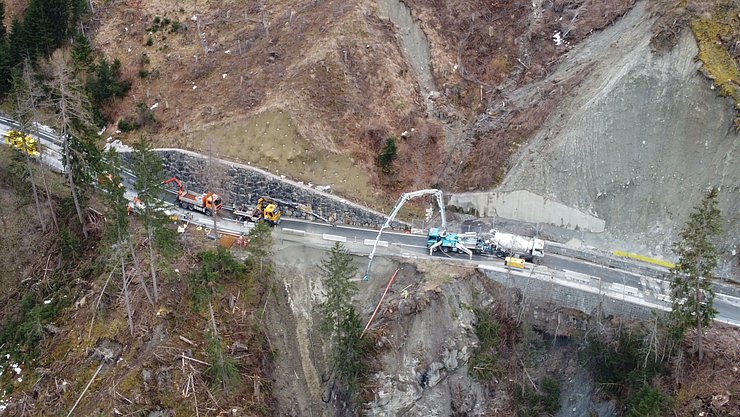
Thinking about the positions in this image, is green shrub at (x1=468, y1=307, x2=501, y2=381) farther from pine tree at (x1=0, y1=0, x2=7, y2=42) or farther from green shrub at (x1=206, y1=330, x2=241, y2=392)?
pine tree at (x1=0, y1=0, x2=7, y2=42)

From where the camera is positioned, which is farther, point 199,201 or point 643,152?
point 199,201

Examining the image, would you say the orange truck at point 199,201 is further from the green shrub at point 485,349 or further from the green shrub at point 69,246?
the green shrub at point 485,349

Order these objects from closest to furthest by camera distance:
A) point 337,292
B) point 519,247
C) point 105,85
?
point 337,292 < point 519,247 < point 105,85

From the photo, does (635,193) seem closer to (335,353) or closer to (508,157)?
(508,157)

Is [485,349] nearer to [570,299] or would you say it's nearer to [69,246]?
[570,299]

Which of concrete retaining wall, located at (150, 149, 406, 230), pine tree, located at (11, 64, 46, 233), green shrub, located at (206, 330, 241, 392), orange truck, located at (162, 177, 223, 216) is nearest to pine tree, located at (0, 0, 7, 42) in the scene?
pine tree, located at (11, 64, 46, 233)

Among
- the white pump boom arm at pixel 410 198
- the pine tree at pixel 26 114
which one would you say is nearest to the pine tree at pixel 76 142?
the pine tree at pixel 26 114

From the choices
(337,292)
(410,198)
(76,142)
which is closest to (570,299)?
(410,198)
